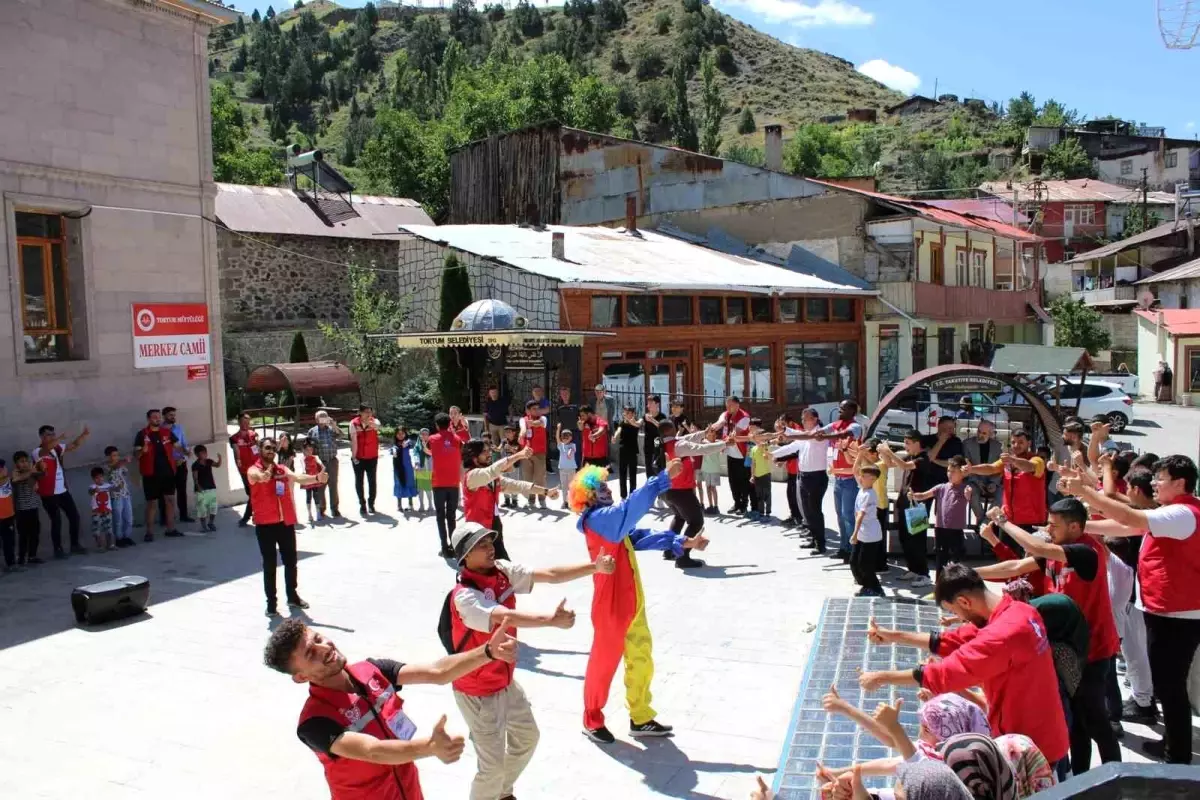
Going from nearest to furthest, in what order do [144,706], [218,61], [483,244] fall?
[144,706] < [483,244] < [218,61]

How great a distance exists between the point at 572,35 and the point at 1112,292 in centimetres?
7801

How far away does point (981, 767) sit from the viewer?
3125mm

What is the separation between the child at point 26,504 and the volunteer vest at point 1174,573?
12.0 metres

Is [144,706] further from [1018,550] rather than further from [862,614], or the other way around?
[1018,550]

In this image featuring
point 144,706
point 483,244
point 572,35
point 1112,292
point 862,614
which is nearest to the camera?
point 144,706

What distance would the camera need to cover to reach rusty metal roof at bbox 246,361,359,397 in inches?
926

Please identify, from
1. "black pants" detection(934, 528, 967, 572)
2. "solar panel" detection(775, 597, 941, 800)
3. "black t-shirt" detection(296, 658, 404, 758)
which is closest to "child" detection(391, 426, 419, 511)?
"solar panel" detection(775, 597, 941, 800)

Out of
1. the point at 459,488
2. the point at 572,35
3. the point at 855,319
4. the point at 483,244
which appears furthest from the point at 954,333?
the point at 572,35

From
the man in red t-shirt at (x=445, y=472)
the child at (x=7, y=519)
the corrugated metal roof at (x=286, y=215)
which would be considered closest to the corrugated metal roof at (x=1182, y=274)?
the corrugated metal roof at (x=286, y=215)

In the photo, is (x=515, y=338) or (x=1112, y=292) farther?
(x=1112, y=292)

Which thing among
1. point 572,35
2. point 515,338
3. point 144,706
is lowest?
point 144,706

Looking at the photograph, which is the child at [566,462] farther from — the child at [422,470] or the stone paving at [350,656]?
the stone paving at [350,656]

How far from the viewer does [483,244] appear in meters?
22.3

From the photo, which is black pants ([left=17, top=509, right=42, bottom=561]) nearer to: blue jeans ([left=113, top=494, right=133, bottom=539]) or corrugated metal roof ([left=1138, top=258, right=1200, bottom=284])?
blue jeans ([left=113, top=494, right=133, bottom=539])
